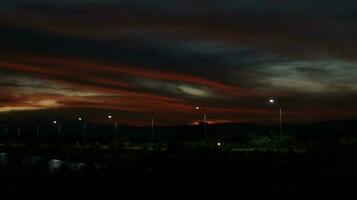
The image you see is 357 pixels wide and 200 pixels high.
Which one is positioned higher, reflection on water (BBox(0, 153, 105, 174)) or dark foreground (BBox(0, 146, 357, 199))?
reflection on water (BBox(0, 153, 105, 174))

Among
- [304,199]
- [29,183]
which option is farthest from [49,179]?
[304,199]

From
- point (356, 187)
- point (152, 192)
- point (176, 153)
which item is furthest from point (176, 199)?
point (176, 153)

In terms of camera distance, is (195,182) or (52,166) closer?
(195,182)

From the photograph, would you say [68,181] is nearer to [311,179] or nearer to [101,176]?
[101,176]

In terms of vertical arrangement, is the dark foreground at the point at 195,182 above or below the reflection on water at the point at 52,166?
below

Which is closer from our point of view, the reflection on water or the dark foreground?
the dark foreground

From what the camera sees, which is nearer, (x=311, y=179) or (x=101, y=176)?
(x=311, y=179)

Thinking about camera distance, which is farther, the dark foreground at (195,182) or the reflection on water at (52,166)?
the reflection on water at (52,166)

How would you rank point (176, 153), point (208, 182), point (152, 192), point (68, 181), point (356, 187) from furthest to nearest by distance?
point (176, 153) → point (68, 181) → point (208, 182) → point (152, 192) → point (356, 187)

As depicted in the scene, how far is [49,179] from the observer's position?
31.3 m

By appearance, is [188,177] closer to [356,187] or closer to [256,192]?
[256,192]

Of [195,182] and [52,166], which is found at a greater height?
[52,166]

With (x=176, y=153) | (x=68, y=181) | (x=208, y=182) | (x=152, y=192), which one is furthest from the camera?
(x=176, y=153)

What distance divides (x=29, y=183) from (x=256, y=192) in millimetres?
11202
